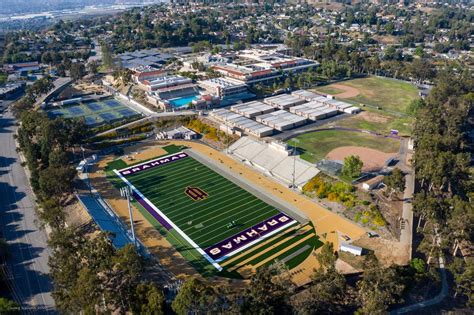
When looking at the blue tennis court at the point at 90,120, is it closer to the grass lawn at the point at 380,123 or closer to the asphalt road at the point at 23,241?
the asphalt road at the point at 23,241

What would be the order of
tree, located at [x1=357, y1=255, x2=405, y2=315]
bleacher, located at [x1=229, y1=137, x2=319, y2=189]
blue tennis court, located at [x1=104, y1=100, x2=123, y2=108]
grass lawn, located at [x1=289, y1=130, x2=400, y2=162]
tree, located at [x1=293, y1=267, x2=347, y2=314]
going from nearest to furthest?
tree, located at [x1=357, y1=255, x2=405, y2=315]
tree, located at [x1=293, y1=267, x2=347, y2=314]
bleacher, located at [x1=229, y1=137, x2=319, y2=189]
grass lawn, located at [x1=289, y1=130, x2=400, y2=162]
blue tennis court, located at [x1=104, y1=100, x2=123, y2=108]

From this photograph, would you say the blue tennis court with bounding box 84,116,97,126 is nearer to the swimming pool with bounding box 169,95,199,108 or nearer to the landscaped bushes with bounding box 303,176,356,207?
the swimming pool with bounding box 169,95,199,108

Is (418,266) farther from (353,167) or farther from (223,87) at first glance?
(223,87)

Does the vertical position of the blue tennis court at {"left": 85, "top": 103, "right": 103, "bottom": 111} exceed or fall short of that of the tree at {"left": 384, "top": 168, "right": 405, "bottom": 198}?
it exceeds it

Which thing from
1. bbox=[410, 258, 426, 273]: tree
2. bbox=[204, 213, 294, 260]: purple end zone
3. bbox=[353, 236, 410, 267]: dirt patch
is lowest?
bbox=[353, 236, 410, 267]: dirt patch

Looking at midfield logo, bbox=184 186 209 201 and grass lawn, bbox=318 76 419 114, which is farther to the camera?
grass lawn, bbox=318 76 419 114

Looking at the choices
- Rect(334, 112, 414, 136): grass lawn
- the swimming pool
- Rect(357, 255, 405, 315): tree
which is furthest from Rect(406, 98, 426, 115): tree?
Rect(357, 255, 405, 315): tree
